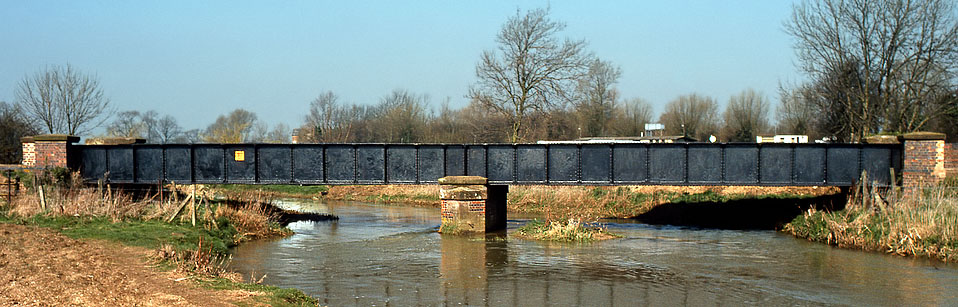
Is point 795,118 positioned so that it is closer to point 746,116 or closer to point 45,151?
point 746,116

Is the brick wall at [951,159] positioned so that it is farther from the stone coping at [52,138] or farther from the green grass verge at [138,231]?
the stone coping at [52,138]

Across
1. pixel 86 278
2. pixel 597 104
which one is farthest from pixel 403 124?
pixel 86 278

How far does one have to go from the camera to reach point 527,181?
98.6ft

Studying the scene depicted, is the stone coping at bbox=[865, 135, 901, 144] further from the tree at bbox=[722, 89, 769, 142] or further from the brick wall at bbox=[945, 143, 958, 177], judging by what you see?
the tree at bbox=[722, 89, 769, 142]

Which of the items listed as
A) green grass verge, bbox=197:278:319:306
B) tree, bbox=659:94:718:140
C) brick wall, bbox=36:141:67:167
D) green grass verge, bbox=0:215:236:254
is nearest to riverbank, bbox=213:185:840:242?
brick wall, bbox=36:141:67:167

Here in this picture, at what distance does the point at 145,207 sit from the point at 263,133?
268 ft

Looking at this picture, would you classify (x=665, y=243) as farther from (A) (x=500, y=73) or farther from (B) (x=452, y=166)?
(A) (x=500, y=73)

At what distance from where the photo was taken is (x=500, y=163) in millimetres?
30016

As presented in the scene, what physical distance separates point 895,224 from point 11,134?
45.4 metres

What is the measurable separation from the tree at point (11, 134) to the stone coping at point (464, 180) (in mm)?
29074

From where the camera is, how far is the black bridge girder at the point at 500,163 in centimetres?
2902

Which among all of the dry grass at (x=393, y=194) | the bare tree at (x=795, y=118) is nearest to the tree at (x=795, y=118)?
the bare tree at (x=795, y=118)

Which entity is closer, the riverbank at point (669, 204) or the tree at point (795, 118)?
the riverbank at point (669, 204)

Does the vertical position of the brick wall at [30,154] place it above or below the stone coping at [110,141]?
below
